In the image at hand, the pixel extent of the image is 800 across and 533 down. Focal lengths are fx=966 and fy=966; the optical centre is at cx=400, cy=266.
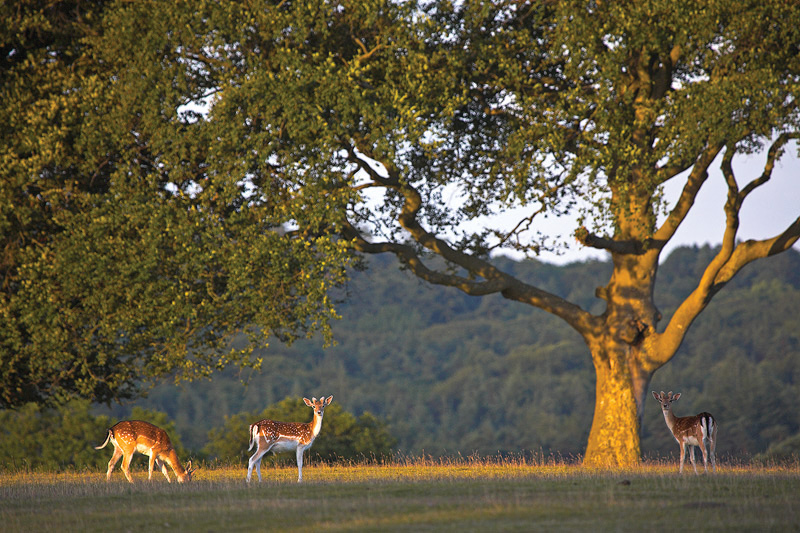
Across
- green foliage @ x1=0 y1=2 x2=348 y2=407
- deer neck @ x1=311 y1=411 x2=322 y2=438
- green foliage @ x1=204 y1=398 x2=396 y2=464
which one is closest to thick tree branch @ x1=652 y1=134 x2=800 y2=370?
green foliage @ x1=0 y1=2 x2=348 y2=407

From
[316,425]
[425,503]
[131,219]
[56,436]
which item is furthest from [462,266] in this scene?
[56,436]

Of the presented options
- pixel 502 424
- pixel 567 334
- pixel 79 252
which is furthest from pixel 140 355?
pixel 567 334

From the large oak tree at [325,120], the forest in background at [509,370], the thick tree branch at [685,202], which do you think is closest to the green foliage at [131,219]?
the large oak tree at [325,120]

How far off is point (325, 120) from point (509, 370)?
87691mm

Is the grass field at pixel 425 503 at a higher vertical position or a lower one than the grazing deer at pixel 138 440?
lower

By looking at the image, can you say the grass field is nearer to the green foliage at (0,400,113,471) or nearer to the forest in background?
the green foliage at (0,400,113,471)

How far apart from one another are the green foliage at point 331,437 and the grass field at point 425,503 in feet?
63.6

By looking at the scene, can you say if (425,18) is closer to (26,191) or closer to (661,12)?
(661,12)

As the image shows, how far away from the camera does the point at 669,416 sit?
20.0 meters

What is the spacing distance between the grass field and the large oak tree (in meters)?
4.45

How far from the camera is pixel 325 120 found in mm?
21203

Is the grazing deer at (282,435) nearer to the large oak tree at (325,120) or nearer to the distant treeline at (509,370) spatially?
the large oak tree at (325,120)

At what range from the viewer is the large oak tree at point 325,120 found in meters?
19.7

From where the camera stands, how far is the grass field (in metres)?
12.0
